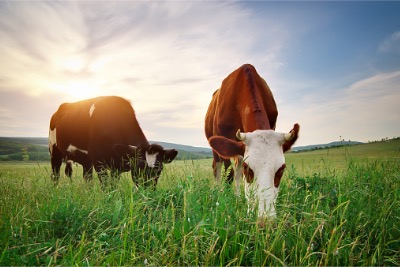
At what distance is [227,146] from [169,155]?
2.76 m

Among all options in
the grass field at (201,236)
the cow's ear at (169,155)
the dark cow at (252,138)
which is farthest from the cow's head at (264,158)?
the cow's ear at (169,155)

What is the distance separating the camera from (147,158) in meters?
6.40

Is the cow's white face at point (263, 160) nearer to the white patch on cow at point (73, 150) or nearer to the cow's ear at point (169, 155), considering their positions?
the cow's ear at point (169, 155)

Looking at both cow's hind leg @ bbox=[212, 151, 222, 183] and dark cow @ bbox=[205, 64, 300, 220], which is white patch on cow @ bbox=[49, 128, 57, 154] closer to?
cow's hind leg @ bbox=[212, 151, 222, 183]

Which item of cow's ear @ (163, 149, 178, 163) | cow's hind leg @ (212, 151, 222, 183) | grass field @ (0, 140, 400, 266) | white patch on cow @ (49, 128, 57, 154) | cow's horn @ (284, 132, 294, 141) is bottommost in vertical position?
grass field @ (0, 140, 400, 266)

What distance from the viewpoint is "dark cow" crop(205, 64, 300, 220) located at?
3406mm

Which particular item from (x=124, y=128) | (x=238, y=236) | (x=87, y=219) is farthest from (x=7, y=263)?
(x=124, y=128)

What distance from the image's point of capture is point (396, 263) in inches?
91.2

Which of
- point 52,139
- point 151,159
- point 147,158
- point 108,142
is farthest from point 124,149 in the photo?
point 52,139

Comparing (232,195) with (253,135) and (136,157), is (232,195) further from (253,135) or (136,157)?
(136,157)

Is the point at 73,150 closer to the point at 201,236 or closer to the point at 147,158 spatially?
the point at 147,158

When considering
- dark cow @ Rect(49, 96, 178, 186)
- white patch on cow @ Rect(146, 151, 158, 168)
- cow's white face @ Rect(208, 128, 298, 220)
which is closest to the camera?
cow's white face @ Rect(208, 128, 298, 220)

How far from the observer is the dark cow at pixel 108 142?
643 cm

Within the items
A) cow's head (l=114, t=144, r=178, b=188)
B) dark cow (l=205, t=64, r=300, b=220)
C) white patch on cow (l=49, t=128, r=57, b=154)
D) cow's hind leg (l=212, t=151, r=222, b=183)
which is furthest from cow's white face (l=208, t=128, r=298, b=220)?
white patch on cow (l=49, t=128, r=57, b=154)
